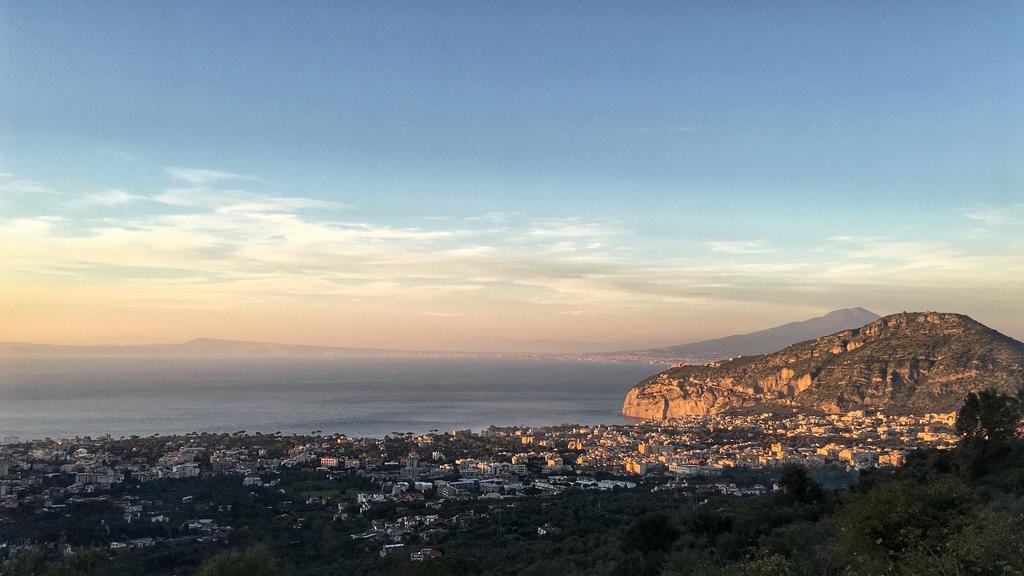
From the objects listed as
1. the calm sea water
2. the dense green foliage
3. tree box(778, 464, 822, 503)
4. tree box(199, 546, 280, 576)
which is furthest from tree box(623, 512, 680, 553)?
the calm sea water

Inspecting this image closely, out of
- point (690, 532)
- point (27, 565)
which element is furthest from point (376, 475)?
point (27, 565)

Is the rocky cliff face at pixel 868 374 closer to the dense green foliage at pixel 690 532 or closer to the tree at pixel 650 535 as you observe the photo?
the dense green foliage at pixel 690 532

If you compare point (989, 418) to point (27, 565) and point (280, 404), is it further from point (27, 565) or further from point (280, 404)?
point (280, 404)

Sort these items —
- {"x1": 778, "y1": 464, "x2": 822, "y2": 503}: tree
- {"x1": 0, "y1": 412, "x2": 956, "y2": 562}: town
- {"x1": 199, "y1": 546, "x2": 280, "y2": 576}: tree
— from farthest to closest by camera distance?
1. {"x1": 0, "y1": 412, "x2": 956, "y2": 562}: town
2. {"x1": 778, "y1": 464, "x2": 822, "y2": 503}: tree
3. {"x1": 199, "y1": 546, "x2": 280, "y2": 576}: tree

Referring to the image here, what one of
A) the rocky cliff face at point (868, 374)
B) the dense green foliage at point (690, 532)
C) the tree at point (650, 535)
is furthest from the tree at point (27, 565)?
the rocky cliff face at point (868, 374)

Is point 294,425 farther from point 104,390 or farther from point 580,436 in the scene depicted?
point 104,390

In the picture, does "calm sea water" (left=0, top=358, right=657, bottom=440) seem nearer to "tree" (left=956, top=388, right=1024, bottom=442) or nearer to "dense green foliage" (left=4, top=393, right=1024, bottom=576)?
"dense green foliage" (left=4, top=393, right=1024, bottom=576)

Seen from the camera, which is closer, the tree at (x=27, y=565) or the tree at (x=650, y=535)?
the tree at (x=27, y=565)
